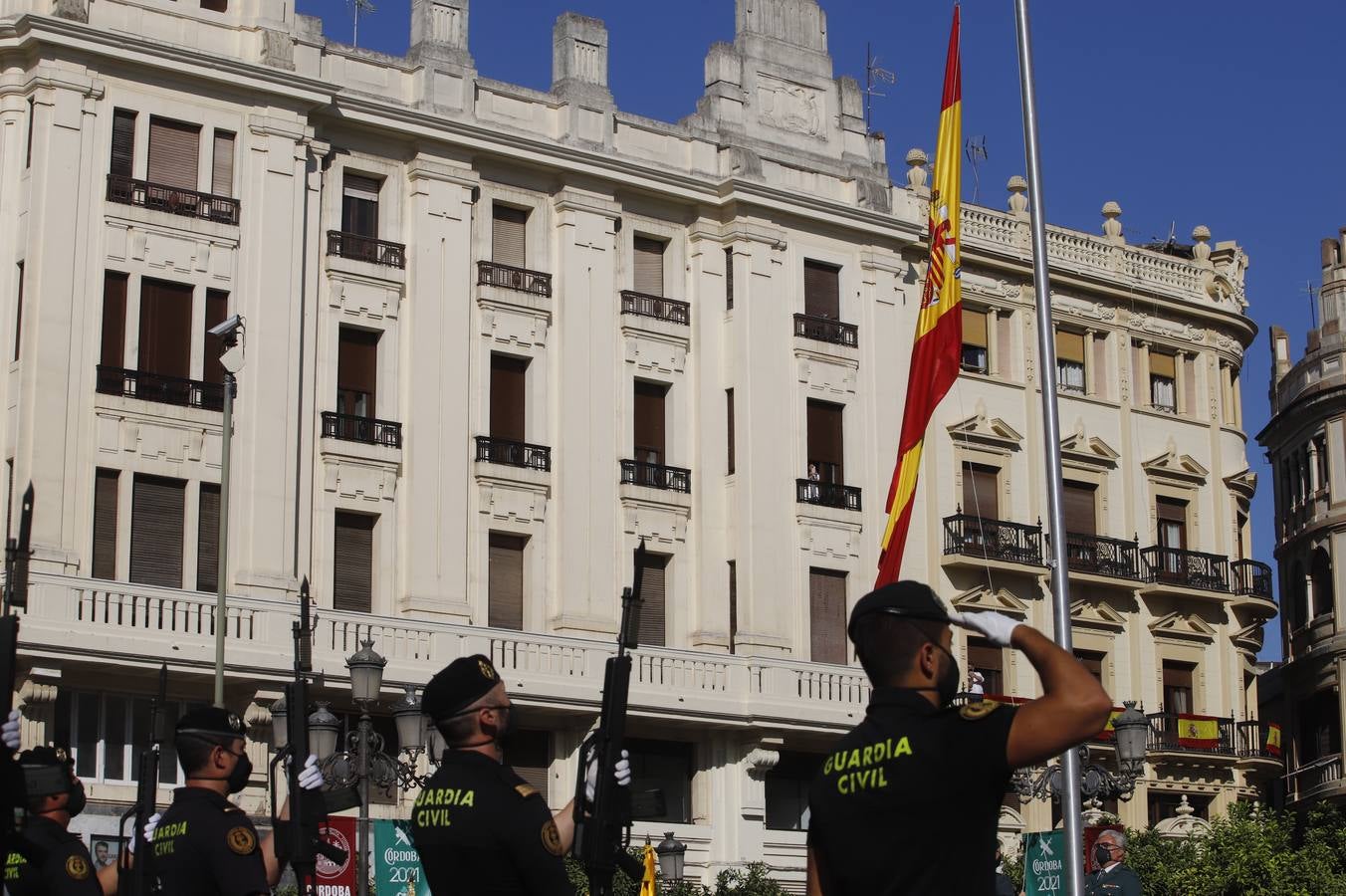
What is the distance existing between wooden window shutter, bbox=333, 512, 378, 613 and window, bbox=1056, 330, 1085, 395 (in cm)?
1424

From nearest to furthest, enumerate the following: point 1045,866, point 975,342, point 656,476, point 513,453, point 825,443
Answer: point 1045,866, point 513,453, point 656,476, point 825,443, point 975,342

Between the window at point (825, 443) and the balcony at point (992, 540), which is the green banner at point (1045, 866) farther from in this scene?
the balcony at point (992, 540)

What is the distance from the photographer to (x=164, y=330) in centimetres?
3083

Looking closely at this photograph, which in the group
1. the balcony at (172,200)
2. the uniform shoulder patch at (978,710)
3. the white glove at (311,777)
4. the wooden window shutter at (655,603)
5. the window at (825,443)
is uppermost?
the balcony at (172,200)

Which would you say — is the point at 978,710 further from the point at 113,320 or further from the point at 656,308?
the point at 656,308

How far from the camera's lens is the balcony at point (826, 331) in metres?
36.7

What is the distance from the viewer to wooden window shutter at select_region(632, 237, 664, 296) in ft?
119

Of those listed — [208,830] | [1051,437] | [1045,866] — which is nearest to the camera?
[208,830]

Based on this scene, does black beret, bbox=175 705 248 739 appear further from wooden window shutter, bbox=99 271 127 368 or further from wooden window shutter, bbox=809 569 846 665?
wooden window shutter, bbox=809 569 846 665

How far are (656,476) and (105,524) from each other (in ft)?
29.5

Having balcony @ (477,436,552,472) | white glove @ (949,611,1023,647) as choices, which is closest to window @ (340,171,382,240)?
balcony @ (477,436,552,472)

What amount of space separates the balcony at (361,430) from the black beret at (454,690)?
987 inches

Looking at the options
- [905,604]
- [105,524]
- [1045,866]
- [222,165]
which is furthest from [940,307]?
[905,604]

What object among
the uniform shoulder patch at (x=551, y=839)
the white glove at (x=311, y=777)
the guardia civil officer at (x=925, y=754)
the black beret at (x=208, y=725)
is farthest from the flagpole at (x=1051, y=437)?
the guardia civil officer at (x=925, y=754)
